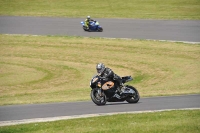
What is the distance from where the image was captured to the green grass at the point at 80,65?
89.1ft

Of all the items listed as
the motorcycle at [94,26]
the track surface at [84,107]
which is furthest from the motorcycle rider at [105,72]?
the motorcycle at [94,26]

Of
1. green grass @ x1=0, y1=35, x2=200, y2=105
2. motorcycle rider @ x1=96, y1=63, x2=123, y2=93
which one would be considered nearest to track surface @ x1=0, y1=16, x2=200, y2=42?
green grass @ x1=0, y1=35, x2=200, y2=105

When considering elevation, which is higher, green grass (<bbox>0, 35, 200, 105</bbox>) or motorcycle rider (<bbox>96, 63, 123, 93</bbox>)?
motorcycle rider (<bbox>96, 63, 123, 93</bbox>)

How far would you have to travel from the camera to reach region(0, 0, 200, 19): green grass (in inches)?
2032

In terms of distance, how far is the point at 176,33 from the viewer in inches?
1702

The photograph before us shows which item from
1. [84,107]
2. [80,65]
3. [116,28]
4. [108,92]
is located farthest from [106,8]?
[84,107]

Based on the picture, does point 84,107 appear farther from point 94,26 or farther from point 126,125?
point 94,26

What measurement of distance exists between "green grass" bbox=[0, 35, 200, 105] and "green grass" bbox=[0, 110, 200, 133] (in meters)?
7.20

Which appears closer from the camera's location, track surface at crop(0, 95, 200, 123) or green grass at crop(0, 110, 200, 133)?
green grass at crop(0, 110, 200, 133)

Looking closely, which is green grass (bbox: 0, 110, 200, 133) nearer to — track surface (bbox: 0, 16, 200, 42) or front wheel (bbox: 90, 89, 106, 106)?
front wheel (bbox: 90, 89, 106, 106)

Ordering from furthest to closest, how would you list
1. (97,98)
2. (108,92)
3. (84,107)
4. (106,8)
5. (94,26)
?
(106,8) → (94,26) → (108,92) → (97,98) → (84,107)

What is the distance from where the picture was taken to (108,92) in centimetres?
2122

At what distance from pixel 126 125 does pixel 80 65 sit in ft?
62.9

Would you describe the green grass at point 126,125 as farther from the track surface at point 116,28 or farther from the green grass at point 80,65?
the track surface at point 116,28
